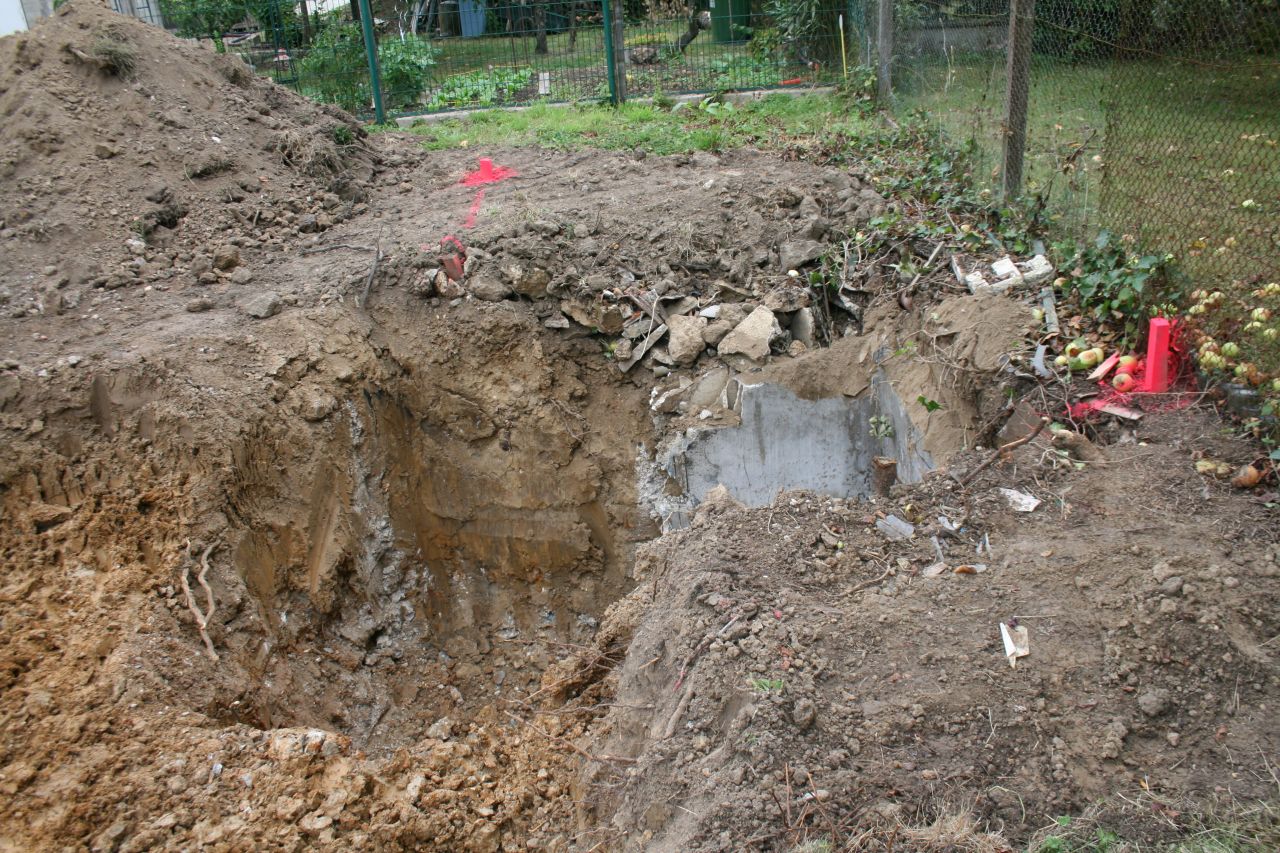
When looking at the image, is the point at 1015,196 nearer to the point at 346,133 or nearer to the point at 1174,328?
the point at 1174,328

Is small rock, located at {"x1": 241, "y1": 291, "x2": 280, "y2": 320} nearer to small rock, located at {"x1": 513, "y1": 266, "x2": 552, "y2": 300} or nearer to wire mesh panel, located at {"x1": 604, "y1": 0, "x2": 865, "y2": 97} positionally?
small rock, located at {"x1": 513, "y1": 266, "x2": 552, "y2": 300}

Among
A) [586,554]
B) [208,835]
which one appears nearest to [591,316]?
[586,554]

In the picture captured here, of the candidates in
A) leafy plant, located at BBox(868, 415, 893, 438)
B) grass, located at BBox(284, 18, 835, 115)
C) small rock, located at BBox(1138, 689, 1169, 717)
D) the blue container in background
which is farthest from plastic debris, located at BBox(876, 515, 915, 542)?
→ the blue container in background

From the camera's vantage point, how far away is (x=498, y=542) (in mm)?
6703

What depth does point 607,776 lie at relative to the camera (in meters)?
3.91

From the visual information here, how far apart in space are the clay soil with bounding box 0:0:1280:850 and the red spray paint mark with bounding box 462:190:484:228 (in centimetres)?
8

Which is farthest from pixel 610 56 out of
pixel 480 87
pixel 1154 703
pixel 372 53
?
pixel 1154 703

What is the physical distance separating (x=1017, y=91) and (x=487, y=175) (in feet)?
15.7

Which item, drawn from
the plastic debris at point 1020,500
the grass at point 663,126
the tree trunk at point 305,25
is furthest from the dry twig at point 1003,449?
the tree trunk at point 305,25

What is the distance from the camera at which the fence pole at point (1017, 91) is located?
227 inches

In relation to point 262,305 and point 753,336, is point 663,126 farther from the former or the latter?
point 262,305

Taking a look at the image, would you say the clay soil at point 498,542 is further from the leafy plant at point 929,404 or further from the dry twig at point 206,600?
the leafy plant at point 929,404

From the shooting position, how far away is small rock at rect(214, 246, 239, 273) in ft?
22.0

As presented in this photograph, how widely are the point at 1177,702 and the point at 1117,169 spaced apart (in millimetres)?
3322
